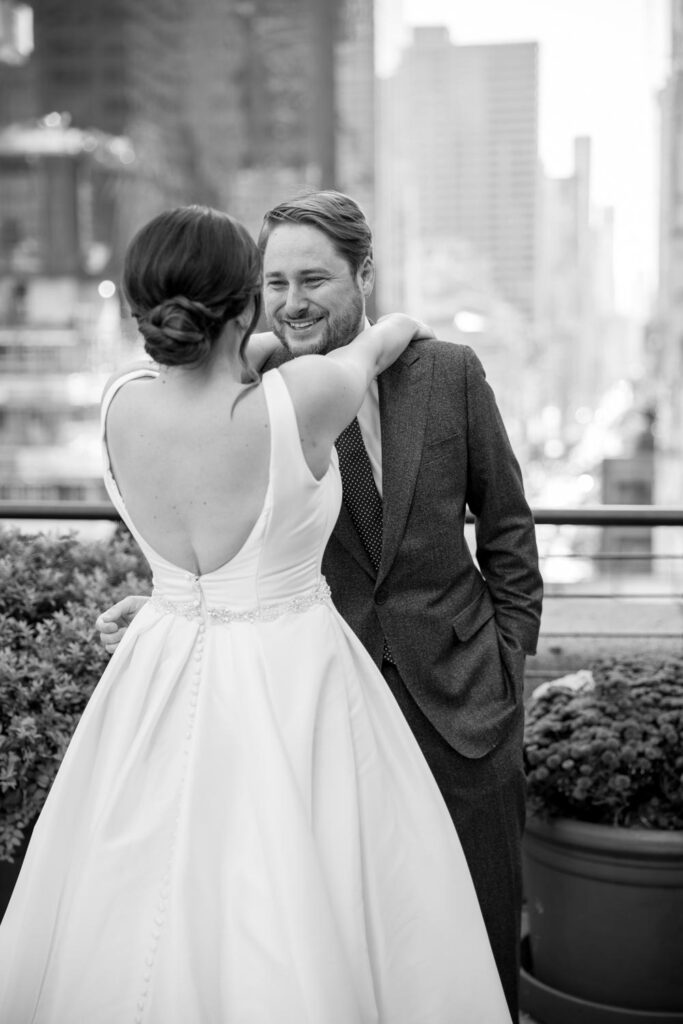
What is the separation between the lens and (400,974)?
2334mm

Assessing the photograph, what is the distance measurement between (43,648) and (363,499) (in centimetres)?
105

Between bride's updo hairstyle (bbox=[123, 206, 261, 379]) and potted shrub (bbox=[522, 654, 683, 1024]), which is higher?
bride's updo hairstyle (bbox=[123, 206, 261, 379])

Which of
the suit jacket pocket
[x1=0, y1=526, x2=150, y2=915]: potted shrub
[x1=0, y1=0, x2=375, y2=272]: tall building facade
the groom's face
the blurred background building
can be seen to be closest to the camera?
the groom's face

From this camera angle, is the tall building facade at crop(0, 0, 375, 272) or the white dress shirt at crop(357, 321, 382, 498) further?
the tall building facade at crop(0, 0, 375, 272)

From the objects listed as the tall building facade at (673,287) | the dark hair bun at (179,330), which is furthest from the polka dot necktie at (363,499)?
the tall building facade at (673,287)

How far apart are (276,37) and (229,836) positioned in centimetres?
14100

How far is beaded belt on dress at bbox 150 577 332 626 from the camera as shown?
7.68ft

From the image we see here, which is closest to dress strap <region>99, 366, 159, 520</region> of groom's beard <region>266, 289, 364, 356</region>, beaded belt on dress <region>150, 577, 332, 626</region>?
beaded belt on dress <region>150, 577, 332, 626</region>

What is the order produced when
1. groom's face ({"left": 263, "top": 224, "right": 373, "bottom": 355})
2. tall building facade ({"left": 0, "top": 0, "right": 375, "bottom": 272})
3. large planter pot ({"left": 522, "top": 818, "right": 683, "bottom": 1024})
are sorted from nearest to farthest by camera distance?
1. groom's face ({"left": 263, "top": 224, "right": 373, "bottom": 355})
2. large planter pot ({"left": 522, "top": 818, "right": 683, "bottom": 1024})
3. tall building facade ({"left": 0, "top": 0, "right": 375, "bottom": 272})

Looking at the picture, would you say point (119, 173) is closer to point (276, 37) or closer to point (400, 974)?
point (276, 37)

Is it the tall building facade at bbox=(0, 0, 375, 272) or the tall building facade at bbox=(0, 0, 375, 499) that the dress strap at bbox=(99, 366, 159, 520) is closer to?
the tall building facade at bbox=(0, 0, 375, 499)

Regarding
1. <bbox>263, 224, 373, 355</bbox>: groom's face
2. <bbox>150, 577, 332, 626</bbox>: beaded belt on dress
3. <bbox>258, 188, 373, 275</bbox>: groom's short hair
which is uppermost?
<bbox>258, 188, 373, 275</bbox>: groom's short hair

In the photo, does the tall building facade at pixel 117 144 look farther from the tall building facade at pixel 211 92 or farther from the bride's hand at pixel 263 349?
the bride's hand at pixel 263 349

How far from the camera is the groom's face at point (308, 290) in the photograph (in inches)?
107
